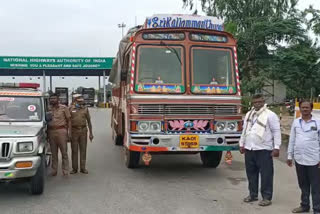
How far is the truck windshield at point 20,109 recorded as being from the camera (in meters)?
6.94

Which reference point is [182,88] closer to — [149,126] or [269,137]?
[149,126]

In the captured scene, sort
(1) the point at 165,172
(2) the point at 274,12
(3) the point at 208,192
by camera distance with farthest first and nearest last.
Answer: (2) the point at 274,12, (1) the point at 165,172, (3) the point at 208,192

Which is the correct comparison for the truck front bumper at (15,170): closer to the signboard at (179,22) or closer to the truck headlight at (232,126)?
the signboard at (179,22)

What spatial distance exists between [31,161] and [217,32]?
4.39 meters

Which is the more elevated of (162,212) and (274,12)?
(274,12)

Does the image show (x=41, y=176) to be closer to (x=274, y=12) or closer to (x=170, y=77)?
(x=170, y=77)

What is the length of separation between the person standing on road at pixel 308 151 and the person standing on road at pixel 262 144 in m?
0.37

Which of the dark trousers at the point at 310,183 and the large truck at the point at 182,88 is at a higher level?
the large truck at the point at 182,88

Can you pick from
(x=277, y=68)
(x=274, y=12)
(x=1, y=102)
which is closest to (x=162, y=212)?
(x=1, y=102)

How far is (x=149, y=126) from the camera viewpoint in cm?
722

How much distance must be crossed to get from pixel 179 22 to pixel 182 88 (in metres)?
→ 1.37

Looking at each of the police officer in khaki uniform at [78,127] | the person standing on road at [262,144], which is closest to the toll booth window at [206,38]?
the person standing on road at [262,144]

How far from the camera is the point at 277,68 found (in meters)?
22.7

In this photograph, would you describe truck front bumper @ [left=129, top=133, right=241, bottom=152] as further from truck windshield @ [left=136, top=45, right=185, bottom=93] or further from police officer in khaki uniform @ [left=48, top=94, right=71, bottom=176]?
police officer in khaki uniform @ [left=48, top=94, right=71, bottom=176]
